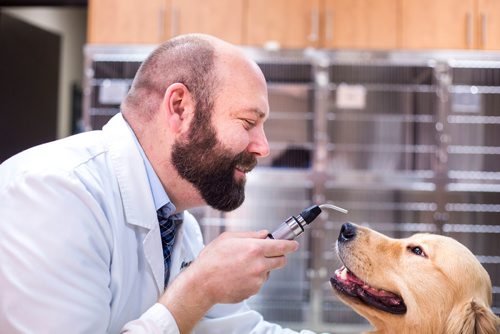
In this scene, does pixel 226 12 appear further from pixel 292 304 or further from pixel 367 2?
pixel 292 304

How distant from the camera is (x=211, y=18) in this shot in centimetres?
299

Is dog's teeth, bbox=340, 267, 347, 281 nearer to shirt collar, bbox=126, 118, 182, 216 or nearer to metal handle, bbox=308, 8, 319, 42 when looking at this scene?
shirt collar, bbox=126, 118, 182, 216

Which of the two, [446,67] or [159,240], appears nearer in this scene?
[159,240]

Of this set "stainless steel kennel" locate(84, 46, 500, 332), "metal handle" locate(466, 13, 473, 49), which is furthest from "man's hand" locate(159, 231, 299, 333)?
"metal handle" locate(466, 13, 473, 49)

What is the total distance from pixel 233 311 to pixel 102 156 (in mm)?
489

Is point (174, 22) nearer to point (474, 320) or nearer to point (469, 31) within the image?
point (469, 31)

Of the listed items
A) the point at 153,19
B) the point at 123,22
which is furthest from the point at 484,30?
the point at 123,22

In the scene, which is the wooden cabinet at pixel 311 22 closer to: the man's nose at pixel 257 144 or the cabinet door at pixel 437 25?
the cabinet door at pixel 437 25

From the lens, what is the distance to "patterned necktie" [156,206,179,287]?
1.16m

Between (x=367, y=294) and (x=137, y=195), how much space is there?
0.59 metres

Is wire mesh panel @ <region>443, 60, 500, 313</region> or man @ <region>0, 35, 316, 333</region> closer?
man @ <region>0, 35, 316, 333</region>

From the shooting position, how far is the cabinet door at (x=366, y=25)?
2.96 meters

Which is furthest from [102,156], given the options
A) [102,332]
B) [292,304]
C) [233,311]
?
[292,304]

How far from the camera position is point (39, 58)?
13.7ft
